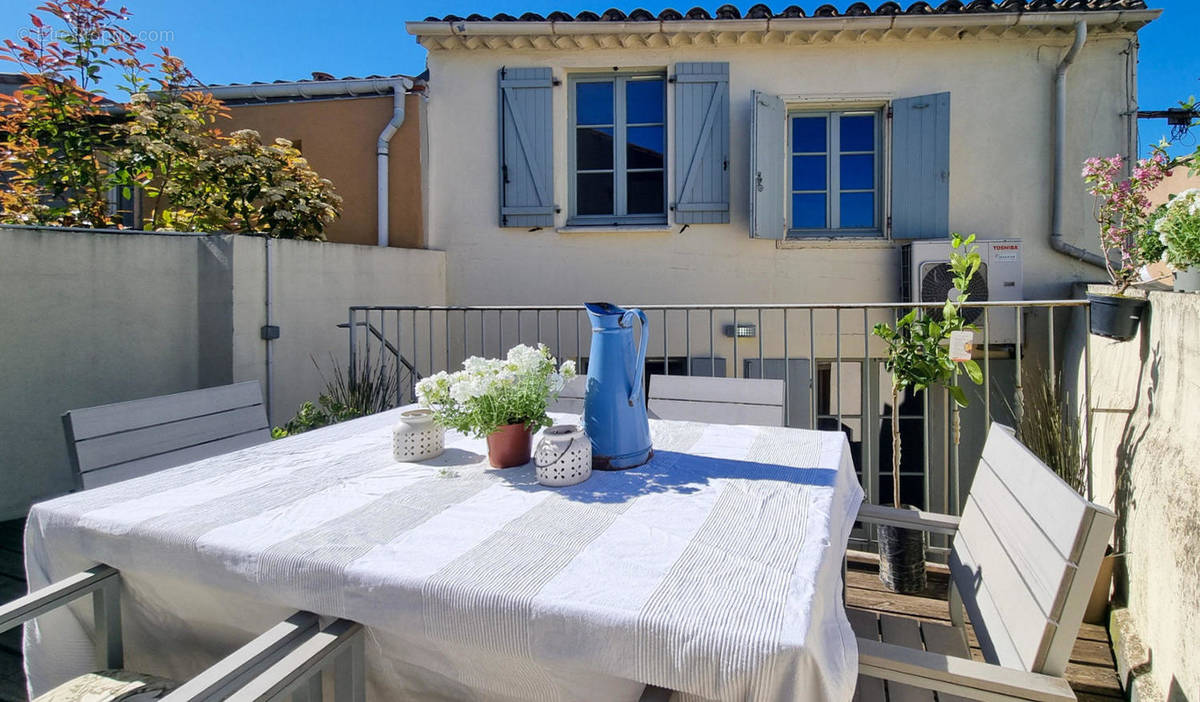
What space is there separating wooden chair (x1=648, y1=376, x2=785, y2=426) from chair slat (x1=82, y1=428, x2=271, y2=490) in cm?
147

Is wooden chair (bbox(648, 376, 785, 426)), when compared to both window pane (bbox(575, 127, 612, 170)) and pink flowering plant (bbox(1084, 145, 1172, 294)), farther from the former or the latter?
window pane (bbox(575, 127, 612, 170))

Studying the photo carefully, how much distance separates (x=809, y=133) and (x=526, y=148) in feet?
7.64

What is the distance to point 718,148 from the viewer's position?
16.8 feet

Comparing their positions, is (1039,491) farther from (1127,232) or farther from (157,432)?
(157,432)

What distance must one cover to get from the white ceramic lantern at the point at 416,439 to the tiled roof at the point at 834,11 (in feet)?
14.0

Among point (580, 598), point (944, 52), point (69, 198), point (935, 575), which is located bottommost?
point (935, 575)

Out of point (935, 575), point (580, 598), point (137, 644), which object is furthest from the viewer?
point (935, 575)

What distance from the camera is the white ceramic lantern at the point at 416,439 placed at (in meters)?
1.61

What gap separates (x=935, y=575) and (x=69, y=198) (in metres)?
5.09

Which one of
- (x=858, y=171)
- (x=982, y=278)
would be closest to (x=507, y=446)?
(x=982, y=278)

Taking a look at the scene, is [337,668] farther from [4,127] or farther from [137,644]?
[4,127]

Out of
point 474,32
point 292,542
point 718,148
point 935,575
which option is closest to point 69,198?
point 474,32

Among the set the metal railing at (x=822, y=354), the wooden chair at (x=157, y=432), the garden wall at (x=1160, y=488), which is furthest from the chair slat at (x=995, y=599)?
the metal railing at (x=822, y=354)

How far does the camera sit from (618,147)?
5.37 m
